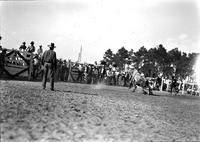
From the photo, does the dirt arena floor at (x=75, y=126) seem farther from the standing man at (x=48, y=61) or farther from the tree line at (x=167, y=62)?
the tree line at (x=167, y=62)

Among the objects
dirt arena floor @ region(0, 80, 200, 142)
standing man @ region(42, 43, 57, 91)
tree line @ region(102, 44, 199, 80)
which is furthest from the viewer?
tree line @ region(102, 44, 199, 80)

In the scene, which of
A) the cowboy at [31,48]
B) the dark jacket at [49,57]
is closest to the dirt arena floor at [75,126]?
the dark jacket at [49,57]

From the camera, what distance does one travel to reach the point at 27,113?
6680 millimetres

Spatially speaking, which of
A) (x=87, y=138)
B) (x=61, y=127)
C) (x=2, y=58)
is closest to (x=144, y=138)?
(x=87, y=138)

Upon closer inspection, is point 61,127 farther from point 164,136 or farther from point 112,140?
point 164,136

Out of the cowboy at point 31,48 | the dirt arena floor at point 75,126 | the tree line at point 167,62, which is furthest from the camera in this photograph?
the tree line at point 167,62

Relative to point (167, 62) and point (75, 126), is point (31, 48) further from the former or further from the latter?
point (167, 62)

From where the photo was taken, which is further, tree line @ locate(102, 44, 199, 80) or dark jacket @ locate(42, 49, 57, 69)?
tree line @ locate(102, 44, 199, 80)

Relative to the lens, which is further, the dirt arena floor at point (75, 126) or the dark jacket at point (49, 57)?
the dark jacket at point (49, 57)

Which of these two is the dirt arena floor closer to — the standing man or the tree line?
the standing man

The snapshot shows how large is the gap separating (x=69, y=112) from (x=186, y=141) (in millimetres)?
2928

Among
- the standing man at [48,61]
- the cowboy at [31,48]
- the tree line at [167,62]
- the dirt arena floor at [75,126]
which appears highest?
the tree line at [167,62]

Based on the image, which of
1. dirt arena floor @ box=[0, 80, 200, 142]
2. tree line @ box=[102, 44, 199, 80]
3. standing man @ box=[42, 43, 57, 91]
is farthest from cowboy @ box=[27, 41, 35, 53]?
tree line @ box=[102, 44, 199, 80]

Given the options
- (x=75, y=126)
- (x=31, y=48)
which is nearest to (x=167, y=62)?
(x=31, y=48)
